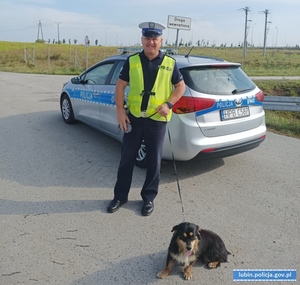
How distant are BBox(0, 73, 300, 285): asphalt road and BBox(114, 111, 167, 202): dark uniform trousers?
0.23 m

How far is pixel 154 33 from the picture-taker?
3.02m

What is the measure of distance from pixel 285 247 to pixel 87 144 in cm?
383

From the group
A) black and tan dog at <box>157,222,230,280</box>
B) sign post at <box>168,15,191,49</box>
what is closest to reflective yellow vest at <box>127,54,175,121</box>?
black and tan dog at <box>157,222,230,280</box>

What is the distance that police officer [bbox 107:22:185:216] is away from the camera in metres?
3.09

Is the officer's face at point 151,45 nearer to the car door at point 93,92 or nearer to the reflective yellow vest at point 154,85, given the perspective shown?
the reflective yellow vest at point 154,85

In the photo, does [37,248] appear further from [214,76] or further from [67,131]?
[67,131]

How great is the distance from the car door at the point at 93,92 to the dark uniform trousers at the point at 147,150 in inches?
83.1

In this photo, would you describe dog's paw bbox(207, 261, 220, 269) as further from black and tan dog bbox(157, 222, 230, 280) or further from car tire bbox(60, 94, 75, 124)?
car tire bbox(60, 94, 75, 124)

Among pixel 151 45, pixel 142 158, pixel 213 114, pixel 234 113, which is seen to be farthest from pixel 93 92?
A: pixel 151 45

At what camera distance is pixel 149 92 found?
123 inches

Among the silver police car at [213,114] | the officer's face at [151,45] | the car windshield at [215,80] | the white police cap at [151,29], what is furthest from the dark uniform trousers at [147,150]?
the car windshield at [215,80]

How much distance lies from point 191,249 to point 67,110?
5.28m

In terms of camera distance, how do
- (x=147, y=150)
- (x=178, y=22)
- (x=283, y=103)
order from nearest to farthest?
(x=147, y=150)
(x=283, y=103)
(x=178, y=22)

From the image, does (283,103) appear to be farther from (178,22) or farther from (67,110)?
(67,110)
